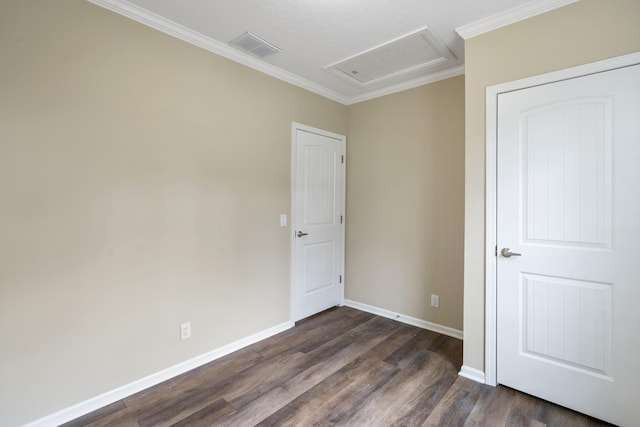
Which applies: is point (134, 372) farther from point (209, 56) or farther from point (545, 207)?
point (545, 207)

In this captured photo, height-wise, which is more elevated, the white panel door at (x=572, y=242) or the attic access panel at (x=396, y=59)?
the attic access panel at (x=396, y=59)

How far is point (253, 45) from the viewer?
2.48 meters

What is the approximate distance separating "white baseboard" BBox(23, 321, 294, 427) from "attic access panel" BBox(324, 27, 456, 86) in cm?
276

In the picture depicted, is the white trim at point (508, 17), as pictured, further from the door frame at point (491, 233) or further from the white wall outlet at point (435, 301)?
the white wall outlet at point (435, 301)

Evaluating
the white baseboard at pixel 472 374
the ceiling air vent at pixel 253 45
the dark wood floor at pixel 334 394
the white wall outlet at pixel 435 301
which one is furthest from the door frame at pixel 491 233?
the ceiling air vent at pixel 253 45

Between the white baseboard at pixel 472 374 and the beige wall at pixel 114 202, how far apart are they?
1.83 meters

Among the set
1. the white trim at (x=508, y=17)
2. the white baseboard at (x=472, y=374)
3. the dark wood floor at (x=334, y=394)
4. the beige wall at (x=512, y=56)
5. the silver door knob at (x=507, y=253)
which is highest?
the white trim at (x=508, y=17)

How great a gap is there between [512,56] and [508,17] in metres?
0.26

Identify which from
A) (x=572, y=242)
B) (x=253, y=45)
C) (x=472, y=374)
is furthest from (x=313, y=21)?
(x=472, y=374)

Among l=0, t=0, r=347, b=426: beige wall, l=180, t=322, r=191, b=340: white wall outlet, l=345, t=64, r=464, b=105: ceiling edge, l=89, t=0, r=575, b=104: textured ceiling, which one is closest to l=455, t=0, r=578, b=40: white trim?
l=89, t=0, r=575, b=104: textured ceiling

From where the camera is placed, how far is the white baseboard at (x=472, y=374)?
2.19 metres

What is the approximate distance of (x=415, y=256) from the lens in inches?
126

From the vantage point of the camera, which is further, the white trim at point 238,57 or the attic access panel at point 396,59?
the attic access panel at point 396,59

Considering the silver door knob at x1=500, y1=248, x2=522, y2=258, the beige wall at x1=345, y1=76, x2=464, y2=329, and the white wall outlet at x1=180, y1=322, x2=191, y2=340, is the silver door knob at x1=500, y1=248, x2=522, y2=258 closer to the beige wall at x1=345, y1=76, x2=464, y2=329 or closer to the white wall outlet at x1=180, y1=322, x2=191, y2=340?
the beige wall at x1=345, y1=76, x2=464, y2=329
